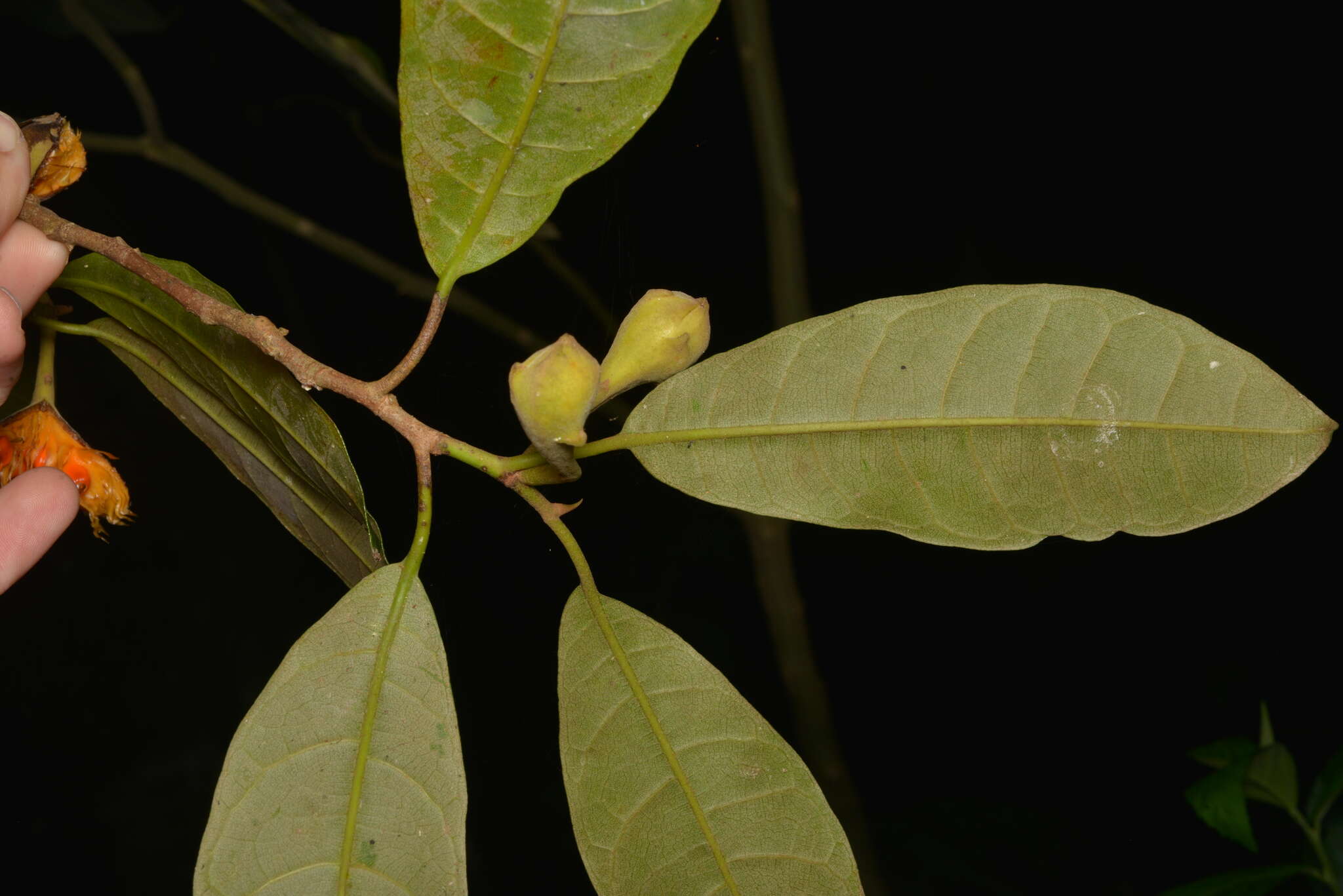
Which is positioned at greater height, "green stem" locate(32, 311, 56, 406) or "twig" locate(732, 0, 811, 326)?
"twig" locate(732, 0, 811, 326)

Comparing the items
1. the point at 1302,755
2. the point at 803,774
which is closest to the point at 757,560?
the point at 803,774

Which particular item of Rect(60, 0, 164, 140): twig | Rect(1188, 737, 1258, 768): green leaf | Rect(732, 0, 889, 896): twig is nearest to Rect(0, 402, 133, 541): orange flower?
Rect(60, 0, 164, 140): twig

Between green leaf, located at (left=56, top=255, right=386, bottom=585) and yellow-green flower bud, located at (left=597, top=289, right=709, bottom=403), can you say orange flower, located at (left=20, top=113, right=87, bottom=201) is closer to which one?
green leaf, located at (left=56, top=255, right=386, bottom=585)

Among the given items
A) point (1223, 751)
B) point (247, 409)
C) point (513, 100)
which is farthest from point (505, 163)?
point (1223, 751)

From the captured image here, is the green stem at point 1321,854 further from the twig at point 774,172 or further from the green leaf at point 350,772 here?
the green leaf at point 350,772

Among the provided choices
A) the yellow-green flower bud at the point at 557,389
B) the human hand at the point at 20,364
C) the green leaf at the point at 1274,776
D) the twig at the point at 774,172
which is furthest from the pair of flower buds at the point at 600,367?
the green leaf at the point at 1274,776

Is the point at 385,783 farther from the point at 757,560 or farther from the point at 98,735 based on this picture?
the point at 98,735
